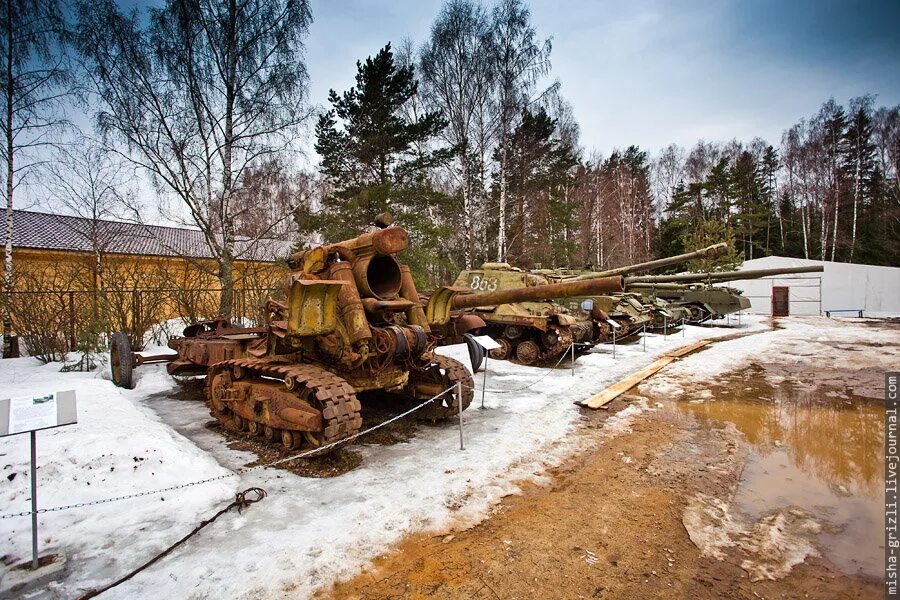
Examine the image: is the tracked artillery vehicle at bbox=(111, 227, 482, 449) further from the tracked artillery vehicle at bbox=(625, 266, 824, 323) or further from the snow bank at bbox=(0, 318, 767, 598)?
the tracked artillery vehicle at bbox=(625, 266, 824, 323)

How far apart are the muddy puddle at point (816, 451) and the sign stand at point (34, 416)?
5.01 m

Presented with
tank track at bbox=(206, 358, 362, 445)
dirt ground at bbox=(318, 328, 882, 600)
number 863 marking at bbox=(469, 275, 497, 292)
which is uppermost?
number 863 marking at bbox=(469, 275, 497, 292)

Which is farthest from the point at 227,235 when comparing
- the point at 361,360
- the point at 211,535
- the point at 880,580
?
the point at 880,580

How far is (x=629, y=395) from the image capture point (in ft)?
26.7

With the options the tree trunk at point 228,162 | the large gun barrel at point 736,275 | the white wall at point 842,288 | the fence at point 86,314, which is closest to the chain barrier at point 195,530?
the large gun barrel at point 736,275

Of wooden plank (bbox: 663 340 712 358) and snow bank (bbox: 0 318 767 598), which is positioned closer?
snow bank (bbox: 0 318 767 598)

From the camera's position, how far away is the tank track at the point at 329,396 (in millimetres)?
4328

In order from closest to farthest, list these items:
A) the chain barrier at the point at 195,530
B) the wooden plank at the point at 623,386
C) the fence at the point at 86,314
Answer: the chain barrier at the point at 195,530, the wooden plank at the point at 623,386, the fence at the point at 86,314

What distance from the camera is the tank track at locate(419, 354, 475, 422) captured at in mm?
5992

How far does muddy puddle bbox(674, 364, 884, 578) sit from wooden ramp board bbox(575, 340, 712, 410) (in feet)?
3.41

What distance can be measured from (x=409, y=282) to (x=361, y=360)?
54.6 inches

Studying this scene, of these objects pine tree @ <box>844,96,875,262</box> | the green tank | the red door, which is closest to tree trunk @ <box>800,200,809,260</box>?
pine tree @ <box>844,96,875,262</box>

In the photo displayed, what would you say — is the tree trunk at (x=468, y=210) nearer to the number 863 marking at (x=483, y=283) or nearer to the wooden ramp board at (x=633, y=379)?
the number 863 marking at (x=483, y=283)

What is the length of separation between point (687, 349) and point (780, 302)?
18.4 m
